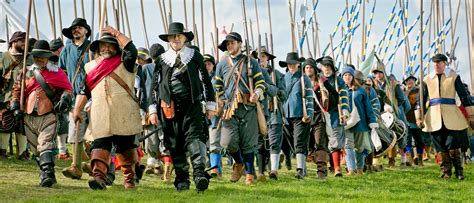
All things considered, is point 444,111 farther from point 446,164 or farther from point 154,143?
point 154,143

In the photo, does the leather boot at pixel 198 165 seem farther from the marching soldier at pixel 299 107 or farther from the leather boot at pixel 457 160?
the leather boot at pixel 457 160

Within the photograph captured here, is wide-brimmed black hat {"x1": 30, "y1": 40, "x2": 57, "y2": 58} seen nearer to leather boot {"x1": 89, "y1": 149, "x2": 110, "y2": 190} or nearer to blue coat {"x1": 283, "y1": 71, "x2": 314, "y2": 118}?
leather boot {"x1": 89, "y1": 149, "x2": 110, "y2": 190}

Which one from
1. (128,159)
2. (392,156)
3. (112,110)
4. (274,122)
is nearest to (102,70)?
(112,110)

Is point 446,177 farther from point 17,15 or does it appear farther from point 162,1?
point 17,15

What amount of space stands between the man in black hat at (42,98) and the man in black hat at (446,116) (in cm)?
588

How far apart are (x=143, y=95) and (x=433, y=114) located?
15.0 ft

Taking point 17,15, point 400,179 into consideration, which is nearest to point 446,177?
point 400,179

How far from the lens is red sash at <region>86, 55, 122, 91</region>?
33.8ft

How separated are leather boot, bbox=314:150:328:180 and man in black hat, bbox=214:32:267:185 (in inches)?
81.6

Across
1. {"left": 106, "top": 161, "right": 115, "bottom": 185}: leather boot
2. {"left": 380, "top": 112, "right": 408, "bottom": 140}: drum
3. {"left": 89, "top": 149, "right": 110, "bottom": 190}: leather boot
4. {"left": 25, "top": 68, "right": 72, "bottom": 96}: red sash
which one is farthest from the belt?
{"left": 89, "top": 149, "right": 110, "bottom": 190}: leather boot

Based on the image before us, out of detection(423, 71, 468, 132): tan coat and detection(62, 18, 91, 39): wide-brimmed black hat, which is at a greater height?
detection(62, 18, 91, 39): wide-brimmed black hat

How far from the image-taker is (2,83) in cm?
1388

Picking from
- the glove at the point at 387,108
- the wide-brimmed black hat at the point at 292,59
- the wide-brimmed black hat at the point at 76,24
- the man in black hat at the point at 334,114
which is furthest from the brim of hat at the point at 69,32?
the glove at the point at 387,108

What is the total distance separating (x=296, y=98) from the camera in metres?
14.4
